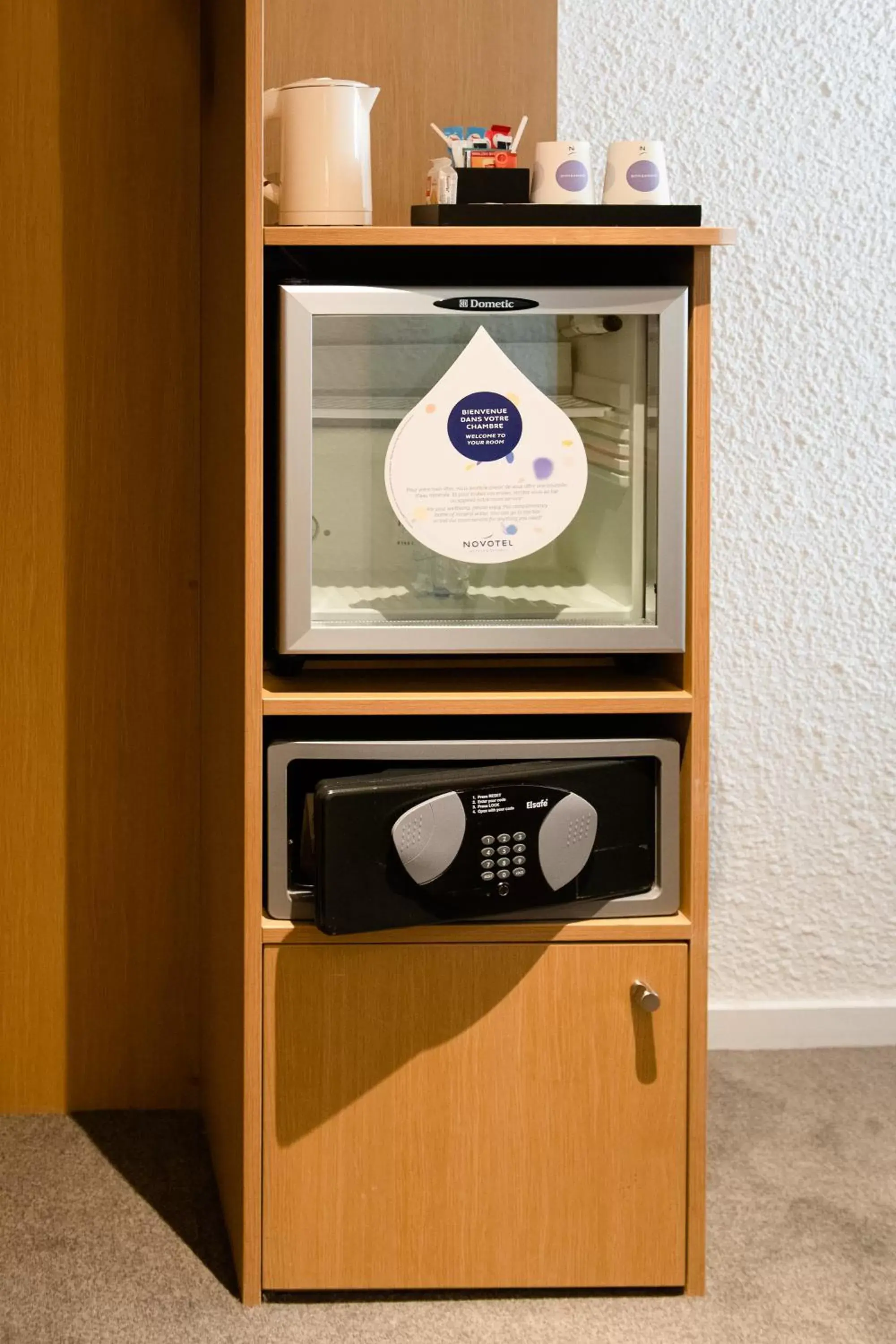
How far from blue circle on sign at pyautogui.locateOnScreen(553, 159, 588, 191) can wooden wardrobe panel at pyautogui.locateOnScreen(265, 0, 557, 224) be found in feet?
1.20

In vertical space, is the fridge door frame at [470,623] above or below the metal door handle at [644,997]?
above

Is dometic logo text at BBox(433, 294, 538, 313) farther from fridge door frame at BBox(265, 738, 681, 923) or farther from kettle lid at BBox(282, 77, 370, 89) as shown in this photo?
fridge door frame at BBox(265, 738, 681, 923)

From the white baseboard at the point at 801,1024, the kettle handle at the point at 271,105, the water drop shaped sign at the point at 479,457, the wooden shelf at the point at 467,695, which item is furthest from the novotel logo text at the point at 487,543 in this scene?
the white baseboard at the point at 801,1024

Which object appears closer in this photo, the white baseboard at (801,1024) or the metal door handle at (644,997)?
the metal door handle at (644,997)

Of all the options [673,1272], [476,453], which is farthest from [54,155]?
[673,1272]

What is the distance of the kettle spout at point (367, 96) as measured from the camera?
143cm

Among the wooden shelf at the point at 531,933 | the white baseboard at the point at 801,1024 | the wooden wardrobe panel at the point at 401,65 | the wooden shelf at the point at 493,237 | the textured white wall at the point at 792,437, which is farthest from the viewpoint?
the white baseboard at the point at 801,1024

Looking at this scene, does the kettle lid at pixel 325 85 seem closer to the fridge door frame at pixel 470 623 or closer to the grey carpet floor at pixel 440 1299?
the fridge door frame at pixel 470 623

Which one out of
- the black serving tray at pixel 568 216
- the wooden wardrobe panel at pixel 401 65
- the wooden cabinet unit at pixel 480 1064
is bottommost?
the wooden cabinet unit at pixel 480 1064

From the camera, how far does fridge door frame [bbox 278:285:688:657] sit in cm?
137

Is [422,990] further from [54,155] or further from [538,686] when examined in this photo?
[54,155]

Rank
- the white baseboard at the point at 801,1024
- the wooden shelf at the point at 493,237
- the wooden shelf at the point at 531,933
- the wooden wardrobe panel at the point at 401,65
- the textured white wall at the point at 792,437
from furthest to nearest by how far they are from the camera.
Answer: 1. the white baseboard at the point at 801,1024
2. the textured white wall at the point at 792,437
3. the wooden wardrobe panel at the point at 401,65
4. the wooden shelf at the point at 531,933
5. the wooden shelf at the point at 493,237

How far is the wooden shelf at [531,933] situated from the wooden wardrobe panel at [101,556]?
0.52 metres

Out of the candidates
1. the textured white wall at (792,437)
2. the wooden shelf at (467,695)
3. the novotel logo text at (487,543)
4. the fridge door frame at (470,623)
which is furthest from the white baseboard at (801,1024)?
the novotel logo text at (487,543)
